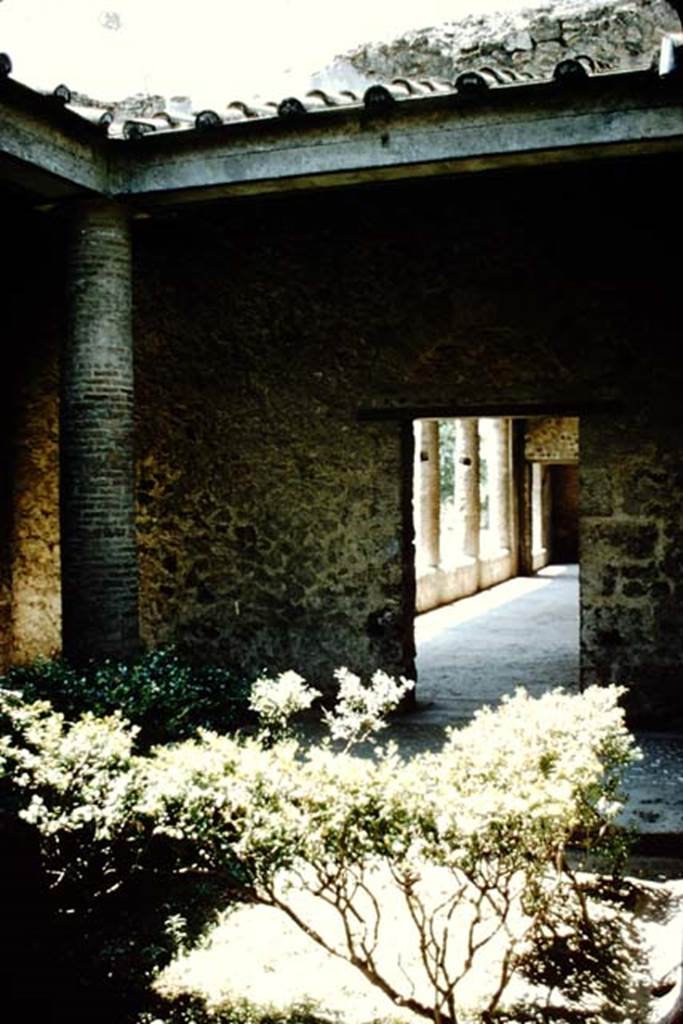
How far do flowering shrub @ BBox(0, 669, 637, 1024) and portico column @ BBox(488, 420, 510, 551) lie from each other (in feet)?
53.6

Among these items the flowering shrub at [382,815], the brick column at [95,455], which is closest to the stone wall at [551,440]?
the brick column at [95,455]

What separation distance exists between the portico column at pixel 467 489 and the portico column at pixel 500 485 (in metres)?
2.22

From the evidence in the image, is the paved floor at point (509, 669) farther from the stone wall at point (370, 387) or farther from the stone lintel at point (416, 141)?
the stone lintel at point (416, 141)


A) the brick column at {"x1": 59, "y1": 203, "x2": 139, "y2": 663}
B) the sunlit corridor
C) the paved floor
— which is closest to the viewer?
the paved floor

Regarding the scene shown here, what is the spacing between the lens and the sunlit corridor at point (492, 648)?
8.92m

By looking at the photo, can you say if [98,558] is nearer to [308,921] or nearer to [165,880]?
[165,880]

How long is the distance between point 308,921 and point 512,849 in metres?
1.65

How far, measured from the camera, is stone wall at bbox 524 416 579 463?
71.7 feet

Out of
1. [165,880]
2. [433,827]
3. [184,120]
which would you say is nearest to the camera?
[433,827]

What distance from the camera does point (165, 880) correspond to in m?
5.30

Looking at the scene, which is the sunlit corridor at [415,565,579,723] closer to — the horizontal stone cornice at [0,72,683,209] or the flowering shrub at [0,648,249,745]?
the flowering shrub at [0,648,249,745]

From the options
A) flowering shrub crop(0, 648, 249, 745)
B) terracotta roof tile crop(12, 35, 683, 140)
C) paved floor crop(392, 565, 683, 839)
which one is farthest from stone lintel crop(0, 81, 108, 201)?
paved floor crop(392, 565, 683, 839)

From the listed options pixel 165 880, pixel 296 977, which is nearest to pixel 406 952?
pixel 296 977

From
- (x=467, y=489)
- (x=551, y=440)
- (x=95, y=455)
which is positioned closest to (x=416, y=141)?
(x=95, y=455)
